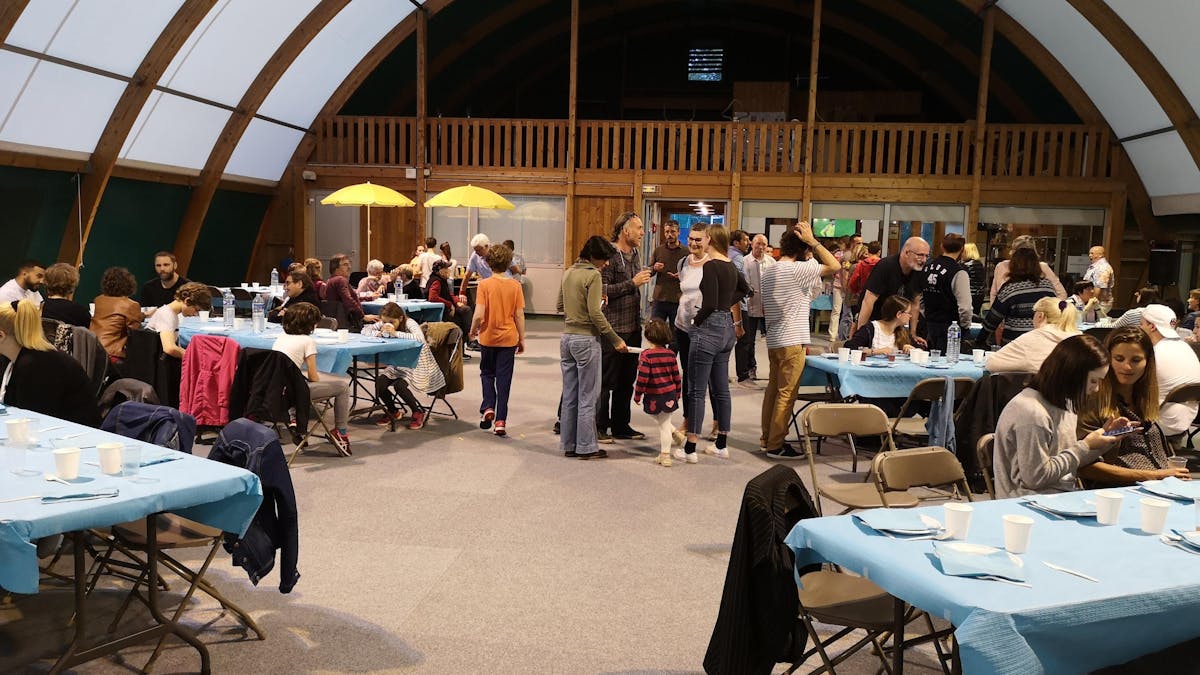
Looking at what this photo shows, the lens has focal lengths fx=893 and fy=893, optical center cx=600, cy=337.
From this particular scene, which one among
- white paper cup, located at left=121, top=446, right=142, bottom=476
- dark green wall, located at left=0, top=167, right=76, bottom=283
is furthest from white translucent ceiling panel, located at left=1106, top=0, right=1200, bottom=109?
dark green wall, located at left=0, top=167, right=76, bottom=283

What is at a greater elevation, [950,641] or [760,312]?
[760,312]

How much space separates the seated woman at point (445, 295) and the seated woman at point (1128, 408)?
7.66 metres

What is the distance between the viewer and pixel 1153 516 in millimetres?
2781

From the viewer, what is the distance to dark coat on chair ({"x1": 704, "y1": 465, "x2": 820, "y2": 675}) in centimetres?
267

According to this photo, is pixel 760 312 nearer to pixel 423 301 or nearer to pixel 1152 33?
pixel 423 301

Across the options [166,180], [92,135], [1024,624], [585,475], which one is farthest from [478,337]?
[166,180]

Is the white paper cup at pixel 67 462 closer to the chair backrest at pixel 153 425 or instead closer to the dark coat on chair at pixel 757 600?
the chair backrest at pixel 153 425

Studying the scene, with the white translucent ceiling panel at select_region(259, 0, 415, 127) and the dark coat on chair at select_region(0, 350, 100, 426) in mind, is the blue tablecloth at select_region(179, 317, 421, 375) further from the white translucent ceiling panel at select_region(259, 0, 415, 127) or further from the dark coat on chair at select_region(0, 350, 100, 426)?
the white translucent ceiling panel at select_region(259, 0, 415, 127)

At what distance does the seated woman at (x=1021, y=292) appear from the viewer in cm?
672


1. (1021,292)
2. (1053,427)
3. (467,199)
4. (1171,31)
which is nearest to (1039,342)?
(1021,292)

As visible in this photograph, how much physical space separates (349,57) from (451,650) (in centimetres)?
1409

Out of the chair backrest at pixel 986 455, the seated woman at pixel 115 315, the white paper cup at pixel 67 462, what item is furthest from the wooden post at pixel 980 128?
the white paper cup at pixel 67 462

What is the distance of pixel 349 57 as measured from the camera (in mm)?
15594

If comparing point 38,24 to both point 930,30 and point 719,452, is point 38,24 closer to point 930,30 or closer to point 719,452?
point 719,452
